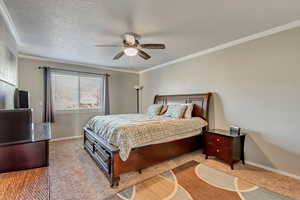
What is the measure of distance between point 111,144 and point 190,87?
2811 mm

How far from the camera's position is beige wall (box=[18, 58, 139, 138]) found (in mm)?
4238

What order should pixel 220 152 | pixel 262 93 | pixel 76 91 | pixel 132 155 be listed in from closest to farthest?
pixel 132 155 → pixel 262 93 → pixel 220 152 → pixel 76 91

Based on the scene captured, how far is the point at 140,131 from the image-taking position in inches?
101

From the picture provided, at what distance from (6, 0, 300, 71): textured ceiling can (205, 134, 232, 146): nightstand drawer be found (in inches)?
80.9

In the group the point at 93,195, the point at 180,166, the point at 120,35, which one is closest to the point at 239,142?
the point at 180,166

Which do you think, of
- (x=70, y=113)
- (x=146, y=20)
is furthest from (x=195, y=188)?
(x=70, y=113)

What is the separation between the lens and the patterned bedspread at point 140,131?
2.37 metres

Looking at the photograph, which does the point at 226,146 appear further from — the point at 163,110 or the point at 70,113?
the point at 70,113

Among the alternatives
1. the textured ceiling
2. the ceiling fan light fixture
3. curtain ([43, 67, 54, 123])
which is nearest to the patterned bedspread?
the ceiling fan light fixture

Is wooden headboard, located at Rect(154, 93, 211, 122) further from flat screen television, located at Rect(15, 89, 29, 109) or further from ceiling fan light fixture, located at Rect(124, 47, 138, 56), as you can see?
flat screen television, located at Rect(15, 89, 29, 109)

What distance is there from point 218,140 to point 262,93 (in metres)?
1.24

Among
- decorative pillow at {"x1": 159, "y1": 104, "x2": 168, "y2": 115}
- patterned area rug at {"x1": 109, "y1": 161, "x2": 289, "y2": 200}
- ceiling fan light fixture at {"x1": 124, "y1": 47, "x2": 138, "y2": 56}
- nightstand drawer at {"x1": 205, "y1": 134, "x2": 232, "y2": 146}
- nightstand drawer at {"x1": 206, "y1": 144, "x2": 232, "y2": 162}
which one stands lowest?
patterned area rug at {"x1": 109, "y1": 161, "x2": 289, "y2": 200}

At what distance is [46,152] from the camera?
2.34m

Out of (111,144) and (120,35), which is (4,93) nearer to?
(111,144)
